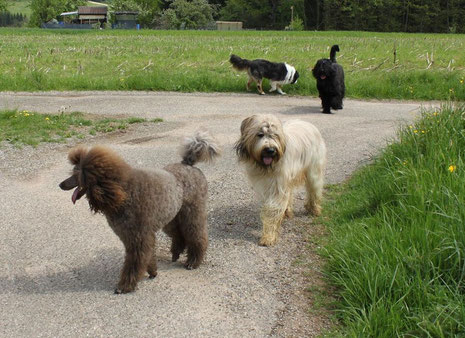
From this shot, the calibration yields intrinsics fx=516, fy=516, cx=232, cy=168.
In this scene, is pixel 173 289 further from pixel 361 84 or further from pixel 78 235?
pixel 361 84

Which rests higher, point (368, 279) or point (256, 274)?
point (368, 279)

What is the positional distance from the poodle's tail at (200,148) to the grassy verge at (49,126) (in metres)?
5.43

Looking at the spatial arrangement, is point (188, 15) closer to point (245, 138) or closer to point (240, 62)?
point (240, 62)

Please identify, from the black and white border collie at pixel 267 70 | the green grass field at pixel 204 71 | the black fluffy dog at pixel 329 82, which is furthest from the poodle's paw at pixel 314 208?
the black and white border collie at pixel 267 70

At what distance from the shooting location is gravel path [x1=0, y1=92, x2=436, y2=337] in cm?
399

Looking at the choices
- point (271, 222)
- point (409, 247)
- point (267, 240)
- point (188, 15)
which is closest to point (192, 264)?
point (267, 240)

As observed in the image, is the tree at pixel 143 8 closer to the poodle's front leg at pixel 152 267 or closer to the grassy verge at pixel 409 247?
the grassy verge at pixel 409 247

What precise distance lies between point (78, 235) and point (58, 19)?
324 feet

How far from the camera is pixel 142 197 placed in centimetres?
424

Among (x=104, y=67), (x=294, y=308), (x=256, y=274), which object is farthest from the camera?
(x=104, y=67)

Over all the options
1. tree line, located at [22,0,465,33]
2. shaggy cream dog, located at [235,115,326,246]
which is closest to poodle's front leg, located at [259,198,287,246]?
shaggy cream dog, located at [235,115,326,246]

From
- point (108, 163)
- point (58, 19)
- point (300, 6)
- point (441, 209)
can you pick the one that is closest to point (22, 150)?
point (108, 163)

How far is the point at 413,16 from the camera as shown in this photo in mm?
66500

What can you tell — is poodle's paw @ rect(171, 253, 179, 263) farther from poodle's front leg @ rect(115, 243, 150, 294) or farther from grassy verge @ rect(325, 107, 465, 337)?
grassy verge @ rect(325, 107, 465, 337)
